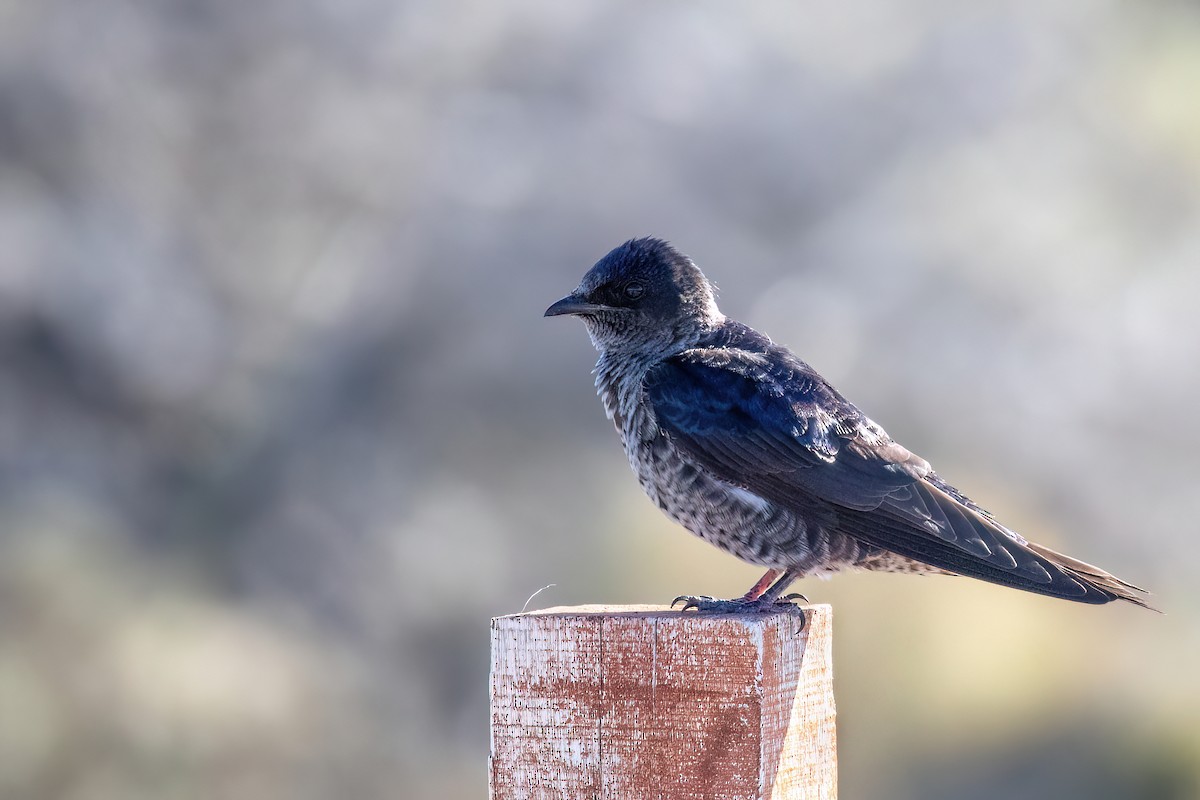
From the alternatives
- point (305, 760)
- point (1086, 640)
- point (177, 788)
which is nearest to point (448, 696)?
point (305, 760)

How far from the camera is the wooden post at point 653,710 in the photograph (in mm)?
2574

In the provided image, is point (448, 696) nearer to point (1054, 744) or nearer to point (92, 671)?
point (92, 671)

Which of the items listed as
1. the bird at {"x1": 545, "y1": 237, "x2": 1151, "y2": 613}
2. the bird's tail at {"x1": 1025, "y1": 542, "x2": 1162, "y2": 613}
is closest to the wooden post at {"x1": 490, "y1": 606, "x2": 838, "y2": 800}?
the bird at {"x1": 545, "y1": 237, "x2": 1151, "y2": 613}

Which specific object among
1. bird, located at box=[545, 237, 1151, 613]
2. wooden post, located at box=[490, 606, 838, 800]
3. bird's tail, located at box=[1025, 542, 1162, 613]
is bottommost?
wooden post, located at box=[490, 606, 838, 800]

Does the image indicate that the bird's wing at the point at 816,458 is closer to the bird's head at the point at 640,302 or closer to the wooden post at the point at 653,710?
the bird's head at the point at 640,302

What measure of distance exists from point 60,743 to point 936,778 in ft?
17.1

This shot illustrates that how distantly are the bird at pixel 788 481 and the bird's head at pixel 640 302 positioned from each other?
0.87 ft

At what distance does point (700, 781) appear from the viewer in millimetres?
2566

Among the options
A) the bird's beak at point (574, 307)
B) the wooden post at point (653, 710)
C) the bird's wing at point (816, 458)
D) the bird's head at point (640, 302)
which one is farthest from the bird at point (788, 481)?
the wooden post at point (653, 710)

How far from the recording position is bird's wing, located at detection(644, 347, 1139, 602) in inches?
148

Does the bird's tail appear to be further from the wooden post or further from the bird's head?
the bird's head

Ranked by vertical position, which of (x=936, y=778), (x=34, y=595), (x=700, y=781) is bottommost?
(x=700, y=781)

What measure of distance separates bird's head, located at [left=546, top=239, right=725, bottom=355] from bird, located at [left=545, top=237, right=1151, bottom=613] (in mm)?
264

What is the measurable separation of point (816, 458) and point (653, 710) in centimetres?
154
